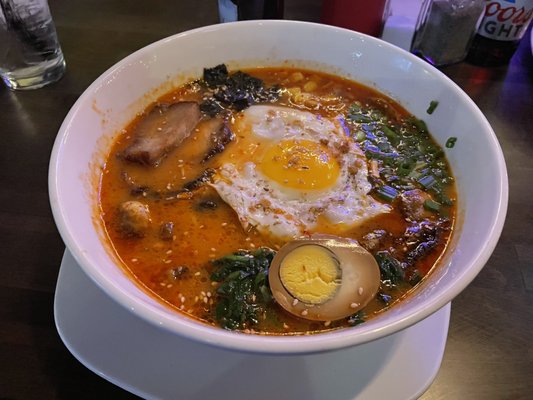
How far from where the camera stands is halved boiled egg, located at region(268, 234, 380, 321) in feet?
5.21

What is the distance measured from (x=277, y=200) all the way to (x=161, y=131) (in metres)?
0.62

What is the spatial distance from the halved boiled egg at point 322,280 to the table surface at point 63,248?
40cm

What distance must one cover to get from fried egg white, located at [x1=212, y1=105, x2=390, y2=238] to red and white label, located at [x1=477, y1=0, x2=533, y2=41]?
1.26 metres

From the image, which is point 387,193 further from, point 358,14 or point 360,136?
point 358,14

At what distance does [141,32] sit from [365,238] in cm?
219

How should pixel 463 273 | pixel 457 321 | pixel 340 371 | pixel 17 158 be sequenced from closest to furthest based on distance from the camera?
1. pixel 463 273
2. pixel 340 371
3. pixel 457 321
4. pixel 17 158

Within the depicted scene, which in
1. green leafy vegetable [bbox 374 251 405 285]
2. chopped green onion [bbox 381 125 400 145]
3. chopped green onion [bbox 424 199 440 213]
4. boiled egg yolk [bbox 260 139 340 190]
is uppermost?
chopped green onion [bbox 381 125 400 145]

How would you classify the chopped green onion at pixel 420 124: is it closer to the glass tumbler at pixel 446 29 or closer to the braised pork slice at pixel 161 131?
the glass tumbler at pixel 446 29

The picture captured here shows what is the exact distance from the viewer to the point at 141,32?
3.19 meters

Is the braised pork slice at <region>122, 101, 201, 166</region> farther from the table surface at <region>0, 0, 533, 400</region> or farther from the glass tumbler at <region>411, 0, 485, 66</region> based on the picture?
the glass tumbler at <region>411, 0, 485, 66</region>

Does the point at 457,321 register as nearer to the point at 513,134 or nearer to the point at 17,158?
the point at 513,134

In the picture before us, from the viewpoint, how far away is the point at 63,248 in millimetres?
1971

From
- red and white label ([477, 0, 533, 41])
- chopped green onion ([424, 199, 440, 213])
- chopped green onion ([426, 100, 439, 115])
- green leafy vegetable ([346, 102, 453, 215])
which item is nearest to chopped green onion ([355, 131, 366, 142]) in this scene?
green leafy vegetable ([346, 102, 453, 215])

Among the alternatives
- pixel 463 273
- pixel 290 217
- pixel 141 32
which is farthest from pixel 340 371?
pixel 141 32
